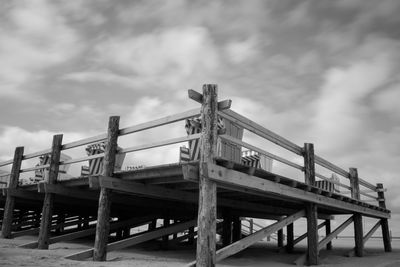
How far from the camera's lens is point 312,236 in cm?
905

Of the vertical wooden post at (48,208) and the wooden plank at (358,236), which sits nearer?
the vertical wooden post at (48,208)

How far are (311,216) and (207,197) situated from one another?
14.3 ft

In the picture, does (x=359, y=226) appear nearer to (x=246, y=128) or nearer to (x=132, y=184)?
(x=246, y=128)

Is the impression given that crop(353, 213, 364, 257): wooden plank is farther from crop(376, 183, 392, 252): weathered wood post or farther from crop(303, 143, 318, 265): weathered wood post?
crop(303, 143, 318, 265): weathered wood post

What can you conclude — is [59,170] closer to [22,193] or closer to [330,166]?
[22,193]

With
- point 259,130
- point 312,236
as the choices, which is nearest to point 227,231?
point 312,236

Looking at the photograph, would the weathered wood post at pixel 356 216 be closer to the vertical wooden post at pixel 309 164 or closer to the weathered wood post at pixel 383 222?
the weathered wood post at pixel 383 222

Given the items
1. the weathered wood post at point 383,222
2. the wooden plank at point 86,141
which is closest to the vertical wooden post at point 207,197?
the wooden plank at point 86,141

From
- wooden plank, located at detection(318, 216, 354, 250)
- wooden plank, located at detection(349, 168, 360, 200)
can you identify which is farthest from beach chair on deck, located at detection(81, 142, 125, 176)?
wooden plank, located at detection(349, 168, 360, 200)

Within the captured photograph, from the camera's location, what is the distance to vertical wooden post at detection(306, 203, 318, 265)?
8969 mm

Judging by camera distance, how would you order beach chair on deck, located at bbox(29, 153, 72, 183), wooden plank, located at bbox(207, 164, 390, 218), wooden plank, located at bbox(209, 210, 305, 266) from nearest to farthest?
wooden plank, located at bbox(207, 164, 390, 218)
wooden plank, located at bbox(209, 210, 305, 266)
beach chair on deck, located at bbox(29, 153, 72, 183)

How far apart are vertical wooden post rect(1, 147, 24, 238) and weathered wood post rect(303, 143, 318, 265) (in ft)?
30.2

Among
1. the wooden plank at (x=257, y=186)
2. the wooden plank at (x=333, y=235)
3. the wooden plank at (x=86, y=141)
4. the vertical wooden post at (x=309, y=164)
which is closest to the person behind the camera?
the wooden plank at (x=257, y=186)

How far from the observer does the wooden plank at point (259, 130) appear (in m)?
6.85
